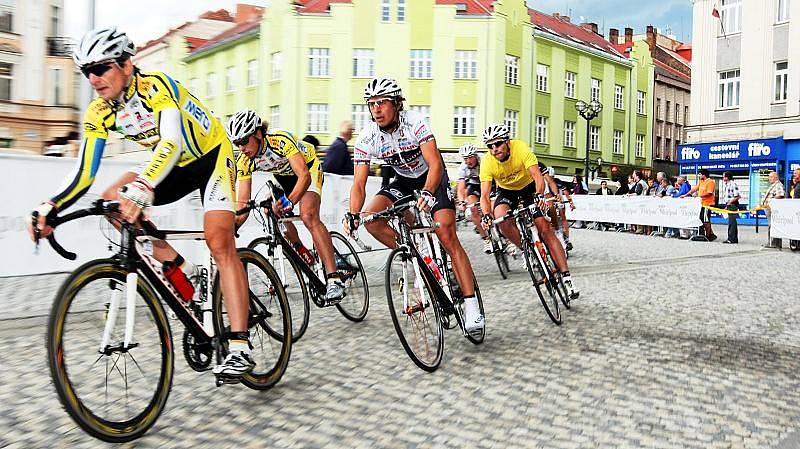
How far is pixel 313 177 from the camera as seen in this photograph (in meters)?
7.28

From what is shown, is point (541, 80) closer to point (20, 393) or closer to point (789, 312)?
point (789, 312)

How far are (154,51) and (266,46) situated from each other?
1908 cm

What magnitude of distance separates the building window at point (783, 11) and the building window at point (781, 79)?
1.85m

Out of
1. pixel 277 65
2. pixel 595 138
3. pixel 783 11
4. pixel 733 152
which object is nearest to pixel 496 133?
pixel 733 152

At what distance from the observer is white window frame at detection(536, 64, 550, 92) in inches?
2035

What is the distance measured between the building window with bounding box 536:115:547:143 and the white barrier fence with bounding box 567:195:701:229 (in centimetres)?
2693

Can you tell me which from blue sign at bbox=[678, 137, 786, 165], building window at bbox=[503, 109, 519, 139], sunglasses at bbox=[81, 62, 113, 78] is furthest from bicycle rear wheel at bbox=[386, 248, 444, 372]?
building window at bbox=[503, 109, 519, 139]

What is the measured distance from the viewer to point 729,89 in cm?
3672

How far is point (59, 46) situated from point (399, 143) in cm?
3622

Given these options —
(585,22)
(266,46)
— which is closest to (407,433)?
(266,46)

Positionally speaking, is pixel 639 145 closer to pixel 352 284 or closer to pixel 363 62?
pixel 363 62

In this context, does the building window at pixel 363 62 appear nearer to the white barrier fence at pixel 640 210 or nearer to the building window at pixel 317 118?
the building window at pixel 317 118

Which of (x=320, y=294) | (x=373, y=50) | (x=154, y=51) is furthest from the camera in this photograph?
(x=154, y=51)

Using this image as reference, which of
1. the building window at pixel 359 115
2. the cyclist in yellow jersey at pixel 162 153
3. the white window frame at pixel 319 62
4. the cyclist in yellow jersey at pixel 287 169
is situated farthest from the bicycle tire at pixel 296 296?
the white window frame at pixel 319 62
